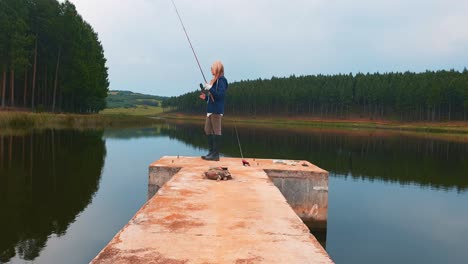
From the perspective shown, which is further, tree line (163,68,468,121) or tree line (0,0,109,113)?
tree line (163,68,468,121)

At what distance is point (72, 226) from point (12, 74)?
150 ft

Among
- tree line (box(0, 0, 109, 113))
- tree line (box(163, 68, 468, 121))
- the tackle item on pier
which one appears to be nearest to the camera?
the tackle item on pier

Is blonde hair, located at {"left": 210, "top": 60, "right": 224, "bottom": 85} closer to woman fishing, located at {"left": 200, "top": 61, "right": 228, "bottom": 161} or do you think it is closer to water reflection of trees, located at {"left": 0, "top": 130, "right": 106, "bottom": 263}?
woman fishing, located at {"left": 200, "top": 61, "right": 228, "bottom": 161}

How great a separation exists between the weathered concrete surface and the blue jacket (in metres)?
3.97

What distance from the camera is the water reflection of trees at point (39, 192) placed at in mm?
7156

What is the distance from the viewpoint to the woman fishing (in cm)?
1047

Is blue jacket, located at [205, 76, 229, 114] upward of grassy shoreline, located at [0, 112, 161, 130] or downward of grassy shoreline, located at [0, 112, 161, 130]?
upward

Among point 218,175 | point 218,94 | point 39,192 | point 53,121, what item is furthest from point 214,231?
point 53,121

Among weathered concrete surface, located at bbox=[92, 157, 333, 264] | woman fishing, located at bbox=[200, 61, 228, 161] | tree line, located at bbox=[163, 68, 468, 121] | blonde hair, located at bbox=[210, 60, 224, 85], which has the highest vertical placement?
tree line, located at bbox=[163, 68, 468, 121]

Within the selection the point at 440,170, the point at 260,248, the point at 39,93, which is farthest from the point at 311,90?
the point at 260,248

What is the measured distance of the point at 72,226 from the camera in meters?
8.30

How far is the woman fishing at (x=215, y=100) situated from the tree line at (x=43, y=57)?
4248 centimetres

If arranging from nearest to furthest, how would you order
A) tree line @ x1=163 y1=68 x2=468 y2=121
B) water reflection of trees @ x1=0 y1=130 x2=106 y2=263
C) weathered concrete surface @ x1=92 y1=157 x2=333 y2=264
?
1. weathered concrete surface @ x1=92 y1=157 x2=333 y2=264
2. water reflection of trees @ x1=0 y1=130 x2=106 y2=263
3. tree line @ x1=163 y1=68 x2=468 y2=121

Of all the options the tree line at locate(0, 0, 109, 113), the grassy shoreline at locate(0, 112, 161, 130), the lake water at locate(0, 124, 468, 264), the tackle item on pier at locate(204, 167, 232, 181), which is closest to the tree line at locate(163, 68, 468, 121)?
the grassy shoreline at locate(0, 112, 161, 130)
